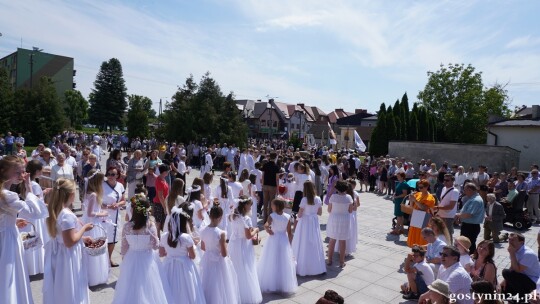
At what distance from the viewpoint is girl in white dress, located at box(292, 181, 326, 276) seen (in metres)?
7.10

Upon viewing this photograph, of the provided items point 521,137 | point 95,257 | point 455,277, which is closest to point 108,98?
point 521,137

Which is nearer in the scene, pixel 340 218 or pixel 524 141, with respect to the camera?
pixel 340 218

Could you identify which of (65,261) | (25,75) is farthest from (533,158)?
(25,75)

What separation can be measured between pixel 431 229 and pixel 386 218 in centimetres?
710

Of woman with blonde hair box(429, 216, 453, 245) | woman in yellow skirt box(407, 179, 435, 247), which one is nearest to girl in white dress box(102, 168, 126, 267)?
woman with blonde hair box(429, 216, 453, 245)

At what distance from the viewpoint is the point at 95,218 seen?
6.21m

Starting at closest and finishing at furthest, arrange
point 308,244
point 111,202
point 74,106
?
point 111,202 < point 308,244 < point 74,106

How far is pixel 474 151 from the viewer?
84.5ft

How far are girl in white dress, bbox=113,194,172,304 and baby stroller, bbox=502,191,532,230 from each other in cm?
1246

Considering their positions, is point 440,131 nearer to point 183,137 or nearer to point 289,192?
point 183,137

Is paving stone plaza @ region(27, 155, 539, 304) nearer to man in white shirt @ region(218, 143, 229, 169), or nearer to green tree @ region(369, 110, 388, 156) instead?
man in white shirt @ region(218, 143, 229, 169)

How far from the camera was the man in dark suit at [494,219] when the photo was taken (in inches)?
395

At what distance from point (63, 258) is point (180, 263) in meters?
1.36

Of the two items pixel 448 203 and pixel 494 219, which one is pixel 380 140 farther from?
pixel 448 203
